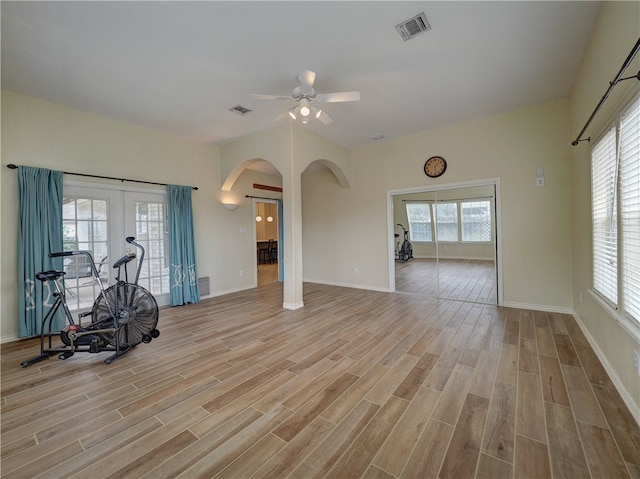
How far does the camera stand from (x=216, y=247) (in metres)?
5.51

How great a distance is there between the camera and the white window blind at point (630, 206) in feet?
5.75

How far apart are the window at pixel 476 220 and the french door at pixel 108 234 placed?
5.87 meters

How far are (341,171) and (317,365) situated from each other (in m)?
4.20

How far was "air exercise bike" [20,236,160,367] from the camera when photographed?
2.74 m

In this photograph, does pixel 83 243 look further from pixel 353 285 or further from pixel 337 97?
pixel 353 285

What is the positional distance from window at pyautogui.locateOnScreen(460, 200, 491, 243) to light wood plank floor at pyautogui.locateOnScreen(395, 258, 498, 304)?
62 centimetres

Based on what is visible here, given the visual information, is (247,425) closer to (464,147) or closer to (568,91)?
(464,147)

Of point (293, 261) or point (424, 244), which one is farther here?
point (424, 244)

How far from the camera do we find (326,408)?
6.16ft

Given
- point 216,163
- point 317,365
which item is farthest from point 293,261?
point 216,163

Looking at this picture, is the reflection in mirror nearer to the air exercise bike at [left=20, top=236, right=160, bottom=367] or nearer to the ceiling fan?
the ceiling fan

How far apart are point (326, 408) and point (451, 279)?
517 centimetres

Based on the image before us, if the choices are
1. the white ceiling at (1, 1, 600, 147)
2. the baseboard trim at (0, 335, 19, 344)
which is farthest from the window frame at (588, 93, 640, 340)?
the baseboard trim at (0, 335, 19, 344)

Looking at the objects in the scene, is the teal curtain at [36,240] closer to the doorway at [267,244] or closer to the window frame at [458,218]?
the doorway at [267,244]
